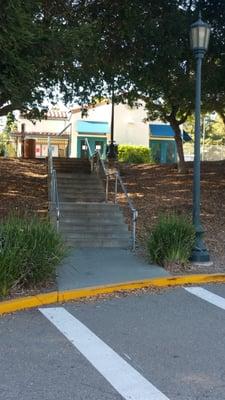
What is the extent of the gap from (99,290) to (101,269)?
1367 mm

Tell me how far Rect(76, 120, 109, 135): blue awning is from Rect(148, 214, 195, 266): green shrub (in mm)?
31878

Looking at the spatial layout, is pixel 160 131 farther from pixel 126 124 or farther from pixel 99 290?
pixel 99 290

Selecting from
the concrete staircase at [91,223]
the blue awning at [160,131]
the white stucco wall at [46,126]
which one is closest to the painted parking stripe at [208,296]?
the concrete staircase at [91,223]

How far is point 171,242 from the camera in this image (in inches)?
399

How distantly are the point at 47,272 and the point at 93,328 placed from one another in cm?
191

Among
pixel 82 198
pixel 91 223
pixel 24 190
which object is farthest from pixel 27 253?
pixel 24 190

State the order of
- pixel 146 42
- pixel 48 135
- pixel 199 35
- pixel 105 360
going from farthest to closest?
pixel 48 135, pixel 146 42, pixel 199 35, pixel 105 360

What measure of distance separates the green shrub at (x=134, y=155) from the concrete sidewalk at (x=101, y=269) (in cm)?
2010

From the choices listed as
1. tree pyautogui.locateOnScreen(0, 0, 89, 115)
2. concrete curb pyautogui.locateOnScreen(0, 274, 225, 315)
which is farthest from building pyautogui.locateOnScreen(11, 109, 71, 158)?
concrete curb pyautogui.locateOnScreen(0, 274, 225, 315)

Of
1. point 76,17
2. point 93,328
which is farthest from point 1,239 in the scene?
point 76,17

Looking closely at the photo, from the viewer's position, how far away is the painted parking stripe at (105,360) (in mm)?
4793

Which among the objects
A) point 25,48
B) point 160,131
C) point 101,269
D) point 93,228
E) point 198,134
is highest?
point 160,131

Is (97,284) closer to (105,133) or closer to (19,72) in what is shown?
(19,72)

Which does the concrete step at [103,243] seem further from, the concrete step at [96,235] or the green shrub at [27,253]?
the green shrub at [27,253]
